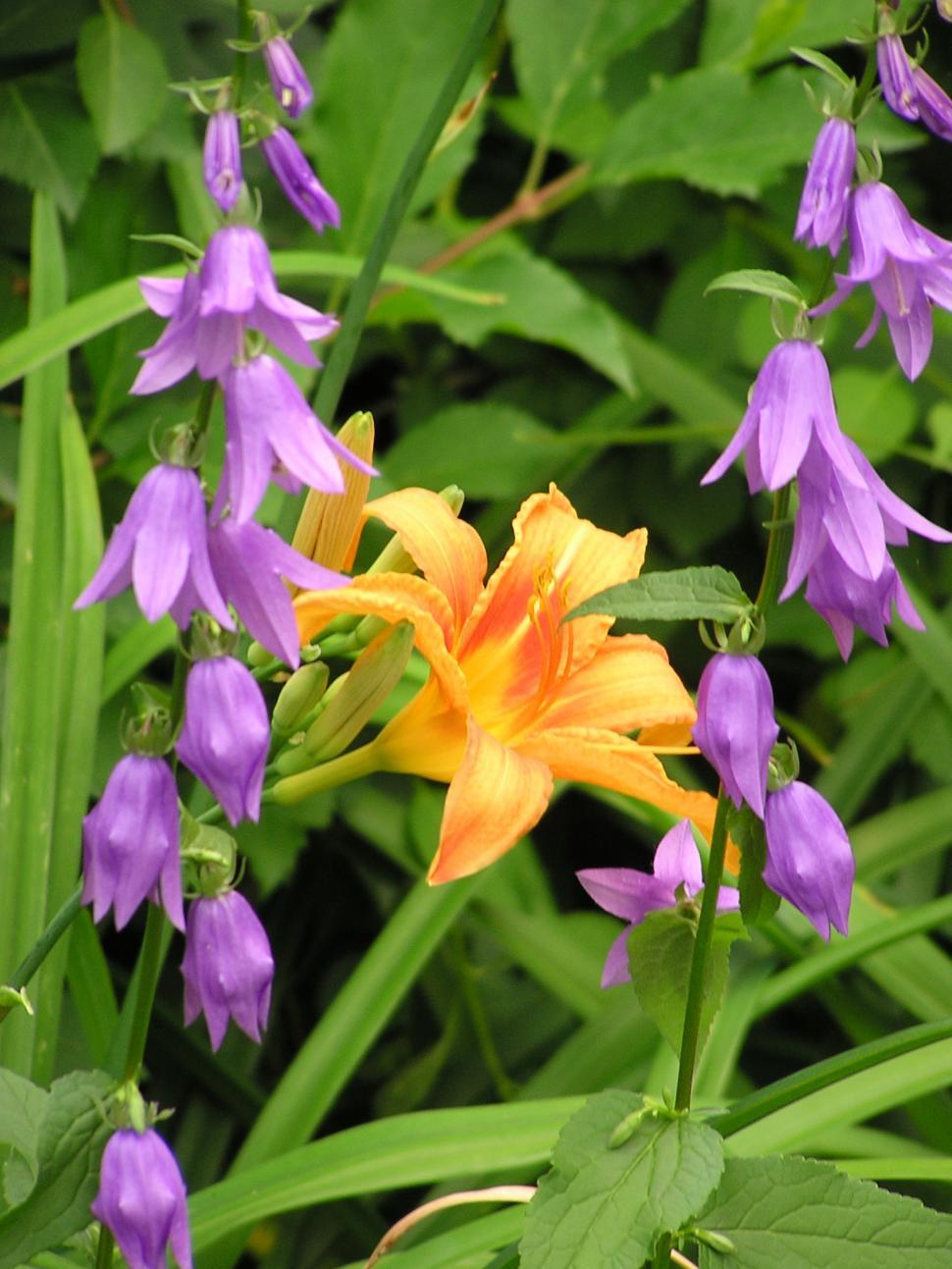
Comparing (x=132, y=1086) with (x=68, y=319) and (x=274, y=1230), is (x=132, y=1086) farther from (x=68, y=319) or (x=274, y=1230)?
(x=274, y=1230)

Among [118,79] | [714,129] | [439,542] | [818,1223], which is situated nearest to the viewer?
[818,1223]

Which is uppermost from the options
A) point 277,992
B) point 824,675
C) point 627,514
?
point 627,514

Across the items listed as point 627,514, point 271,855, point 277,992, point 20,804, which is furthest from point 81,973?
point 627,514

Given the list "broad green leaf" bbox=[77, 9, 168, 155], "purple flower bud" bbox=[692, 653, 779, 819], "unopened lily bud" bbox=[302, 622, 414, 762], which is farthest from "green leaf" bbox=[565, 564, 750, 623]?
"broad green leaf" bbox=[77, 9, 168, 155]

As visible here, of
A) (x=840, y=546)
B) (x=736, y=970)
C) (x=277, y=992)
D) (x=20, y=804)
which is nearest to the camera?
(x=840, y=546)

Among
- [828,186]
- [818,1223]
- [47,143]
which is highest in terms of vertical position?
[828,186]

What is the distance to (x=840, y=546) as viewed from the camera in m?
0.44

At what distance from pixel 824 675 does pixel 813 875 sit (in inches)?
40.6

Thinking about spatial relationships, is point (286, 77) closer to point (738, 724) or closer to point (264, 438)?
point (264, 438)

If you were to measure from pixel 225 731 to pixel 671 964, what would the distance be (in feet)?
0.69

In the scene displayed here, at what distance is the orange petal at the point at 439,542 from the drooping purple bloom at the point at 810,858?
0.62 feet

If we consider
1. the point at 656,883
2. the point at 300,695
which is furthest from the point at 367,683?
the point at 656,883

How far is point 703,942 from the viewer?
478 millimetres

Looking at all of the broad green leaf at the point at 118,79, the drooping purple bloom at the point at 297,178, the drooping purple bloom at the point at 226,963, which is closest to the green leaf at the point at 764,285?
the drooping purple bloom at the point at 297,178
